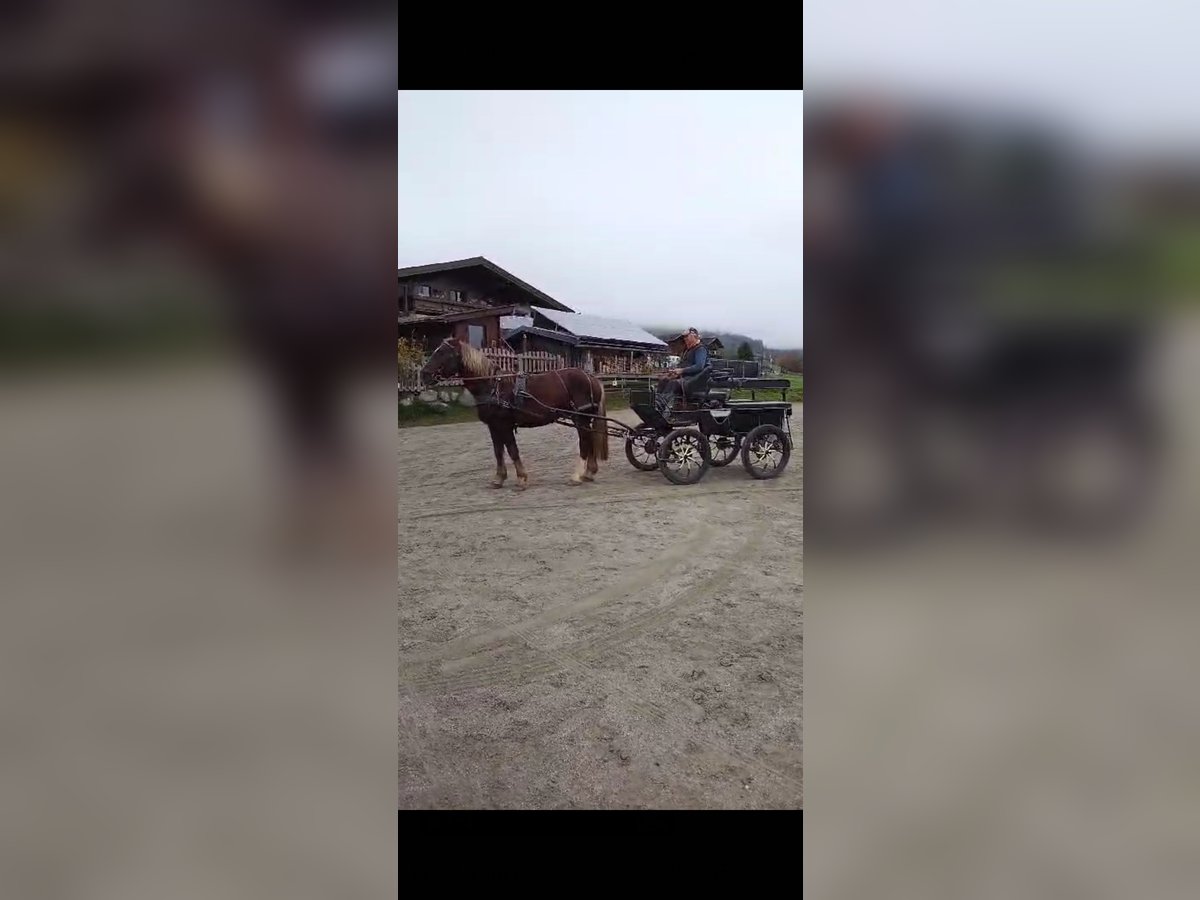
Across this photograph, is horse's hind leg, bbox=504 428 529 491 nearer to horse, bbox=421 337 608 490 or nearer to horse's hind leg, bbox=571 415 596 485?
horse, bbox=421 337 608 490

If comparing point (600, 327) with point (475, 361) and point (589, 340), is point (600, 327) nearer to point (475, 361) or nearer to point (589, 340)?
point (589, 340)

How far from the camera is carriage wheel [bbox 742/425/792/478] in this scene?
8.86 ft

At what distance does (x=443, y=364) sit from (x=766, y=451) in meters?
1.51

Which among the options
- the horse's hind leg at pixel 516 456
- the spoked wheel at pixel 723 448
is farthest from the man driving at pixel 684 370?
the horse's hind leg at pixel 516 456

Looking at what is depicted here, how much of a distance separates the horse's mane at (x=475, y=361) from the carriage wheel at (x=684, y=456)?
0.88m
